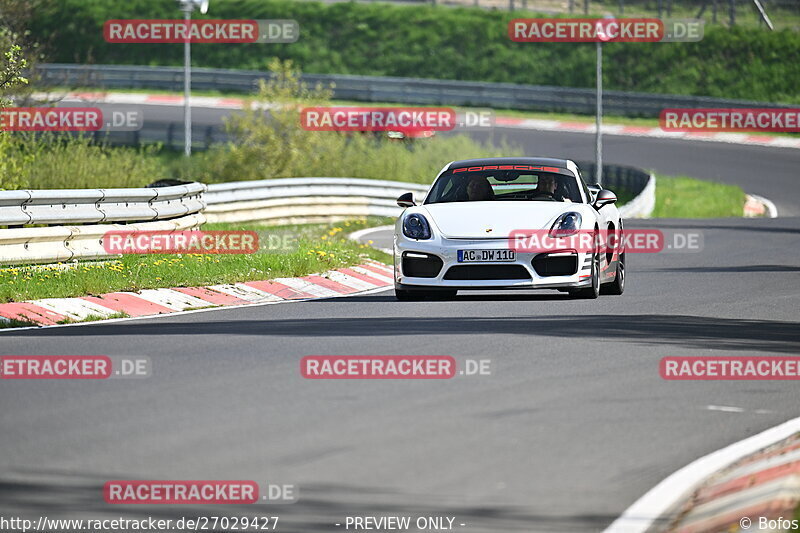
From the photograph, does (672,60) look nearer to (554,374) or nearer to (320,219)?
(320,219)

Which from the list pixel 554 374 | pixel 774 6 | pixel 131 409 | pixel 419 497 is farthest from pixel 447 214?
pixel 774 6

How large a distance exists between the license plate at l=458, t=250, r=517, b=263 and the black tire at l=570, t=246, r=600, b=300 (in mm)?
990

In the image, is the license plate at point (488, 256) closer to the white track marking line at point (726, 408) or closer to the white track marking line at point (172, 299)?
the white track marking line at point (172, 299)

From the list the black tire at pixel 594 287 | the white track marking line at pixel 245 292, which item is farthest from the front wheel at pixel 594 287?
the white track marking line at pixel 245 292

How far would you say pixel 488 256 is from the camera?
45.5 feet

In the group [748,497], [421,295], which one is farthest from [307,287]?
[748,497]

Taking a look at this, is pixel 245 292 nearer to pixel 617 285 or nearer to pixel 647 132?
pixel 617 285

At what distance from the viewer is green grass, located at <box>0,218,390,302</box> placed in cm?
1484

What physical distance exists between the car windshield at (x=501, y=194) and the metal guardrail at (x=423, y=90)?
118 ft

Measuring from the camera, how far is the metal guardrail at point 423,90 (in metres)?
52.8

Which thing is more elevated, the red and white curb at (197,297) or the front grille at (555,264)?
the front grille at (555,264)

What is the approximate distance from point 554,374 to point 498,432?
6.83ft

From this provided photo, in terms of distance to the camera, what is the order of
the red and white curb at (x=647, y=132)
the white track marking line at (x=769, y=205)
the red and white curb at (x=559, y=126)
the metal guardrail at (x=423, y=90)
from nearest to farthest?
the white track marking line at (x=769, y=205)
the red and white curb at (x=647, y=132)
the red and white curb at (x=559, y=126)
the metal guardrail at (x=423, y=90)

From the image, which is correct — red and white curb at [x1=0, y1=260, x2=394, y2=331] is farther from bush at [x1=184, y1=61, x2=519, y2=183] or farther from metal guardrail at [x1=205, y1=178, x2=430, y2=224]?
bush at [x1=184, y1=61, x2=519, y2=183]
